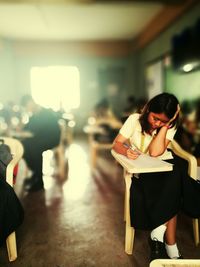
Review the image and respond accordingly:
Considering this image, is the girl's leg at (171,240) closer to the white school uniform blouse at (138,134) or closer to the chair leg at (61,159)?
the white school uniform blouse at (138,134)

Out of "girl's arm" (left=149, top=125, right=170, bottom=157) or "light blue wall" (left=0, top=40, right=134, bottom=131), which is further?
"light blue wall" (left=0, top=40, right=134, bottom=131)

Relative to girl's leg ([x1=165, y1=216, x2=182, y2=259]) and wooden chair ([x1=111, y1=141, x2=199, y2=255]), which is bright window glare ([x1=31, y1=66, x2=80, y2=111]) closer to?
wooden chair ([x1=111, y1=141, x2=199, y2=255])

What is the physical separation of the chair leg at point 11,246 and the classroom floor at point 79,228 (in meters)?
0.04

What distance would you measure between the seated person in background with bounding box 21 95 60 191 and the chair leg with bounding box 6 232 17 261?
148 cm

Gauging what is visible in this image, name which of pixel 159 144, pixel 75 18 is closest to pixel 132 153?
pixel 159 144

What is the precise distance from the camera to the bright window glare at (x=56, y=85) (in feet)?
27.6

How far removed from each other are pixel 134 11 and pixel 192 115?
109 inches

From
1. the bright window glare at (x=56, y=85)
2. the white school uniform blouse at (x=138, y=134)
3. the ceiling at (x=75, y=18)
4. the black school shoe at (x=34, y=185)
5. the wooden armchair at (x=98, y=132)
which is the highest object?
the ceiling at (x=75, y=18)

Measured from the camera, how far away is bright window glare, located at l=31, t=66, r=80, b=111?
841 cm

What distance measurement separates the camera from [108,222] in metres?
2.56

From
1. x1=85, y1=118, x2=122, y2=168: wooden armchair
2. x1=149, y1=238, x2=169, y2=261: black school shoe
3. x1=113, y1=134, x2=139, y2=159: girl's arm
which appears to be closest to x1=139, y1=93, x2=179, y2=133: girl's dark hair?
x1=113, y1=134, x2=139, y2=159: girl's arm

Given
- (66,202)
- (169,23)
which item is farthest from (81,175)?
(169,23)

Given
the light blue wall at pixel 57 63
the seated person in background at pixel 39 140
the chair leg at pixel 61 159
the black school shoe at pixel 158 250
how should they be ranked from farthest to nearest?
the light blue wall at pixel 57 63, the chair leg at pixel 61 159, the seated person in background at pixel 39 140, the black school shoe at pixel 158 250

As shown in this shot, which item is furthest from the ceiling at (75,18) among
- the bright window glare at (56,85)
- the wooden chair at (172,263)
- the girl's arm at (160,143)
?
the wooden chair at (172,263)
